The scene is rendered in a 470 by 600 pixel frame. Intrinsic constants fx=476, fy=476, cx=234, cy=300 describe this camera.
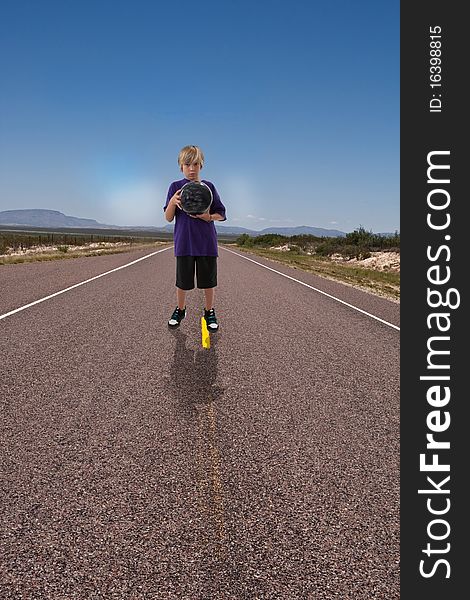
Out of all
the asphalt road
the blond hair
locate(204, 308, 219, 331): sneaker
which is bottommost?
the asphalt road

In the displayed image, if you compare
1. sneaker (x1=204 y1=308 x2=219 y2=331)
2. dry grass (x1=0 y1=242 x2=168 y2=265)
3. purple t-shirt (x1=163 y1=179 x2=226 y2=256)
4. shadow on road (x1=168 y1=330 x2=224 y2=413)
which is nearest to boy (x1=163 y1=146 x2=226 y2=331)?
purple t-shirt (x1=163 y1=179 x2=226 y2=256)

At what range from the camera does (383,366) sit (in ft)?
17.4

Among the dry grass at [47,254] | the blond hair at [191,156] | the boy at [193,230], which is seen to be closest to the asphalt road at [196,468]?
the boy at [193,230]

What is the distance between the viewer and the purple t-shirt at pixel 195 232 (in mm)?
5414

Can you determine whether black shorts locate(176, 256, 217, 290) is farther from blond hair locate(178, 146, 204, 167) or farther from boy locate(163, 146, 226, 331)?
blond hair locate(178, 146, 204, 167)

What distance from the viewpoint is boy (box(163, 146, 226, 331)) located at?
203 inches

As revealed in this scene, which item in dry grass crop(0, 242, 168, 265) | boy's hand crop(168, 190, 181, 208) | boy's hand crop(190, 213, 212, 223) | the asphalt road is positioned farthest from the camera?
dry grass crop(0, 242, 168, 265)

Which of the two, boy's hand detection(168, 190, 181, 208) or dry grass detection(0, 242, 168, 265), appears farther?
dry grass detection(0, 242, 168, 265)

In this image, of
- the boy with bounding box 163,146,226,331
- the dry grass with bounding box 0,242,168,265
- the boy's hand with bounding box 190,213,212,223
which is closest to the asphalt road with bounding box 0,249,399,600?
the boy with bounding box 163,146,226,331

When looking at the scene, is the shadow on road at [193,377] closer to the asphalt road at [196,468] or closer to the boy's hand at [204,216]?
the asphalt road at [196,468]

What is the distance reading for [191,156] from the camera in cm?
511

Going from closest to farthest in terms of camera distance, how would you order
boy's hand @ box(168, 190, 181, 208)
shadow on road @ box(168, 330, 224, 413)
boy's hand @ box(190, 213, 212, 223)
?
shadow on road @ box(168, 330, 224, 413)
boy's hand @ box(168, 190, 181, 208)
boy's hand @ box(190, 213, 212, 223)

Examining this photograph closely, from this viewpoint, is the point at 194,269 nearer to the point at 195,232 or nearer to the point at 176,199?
the point at 195,232

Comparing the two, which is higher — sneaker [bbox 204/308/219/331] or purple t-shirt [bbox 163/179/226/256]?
purple t-shirt [bbox 163/179/226/256]
